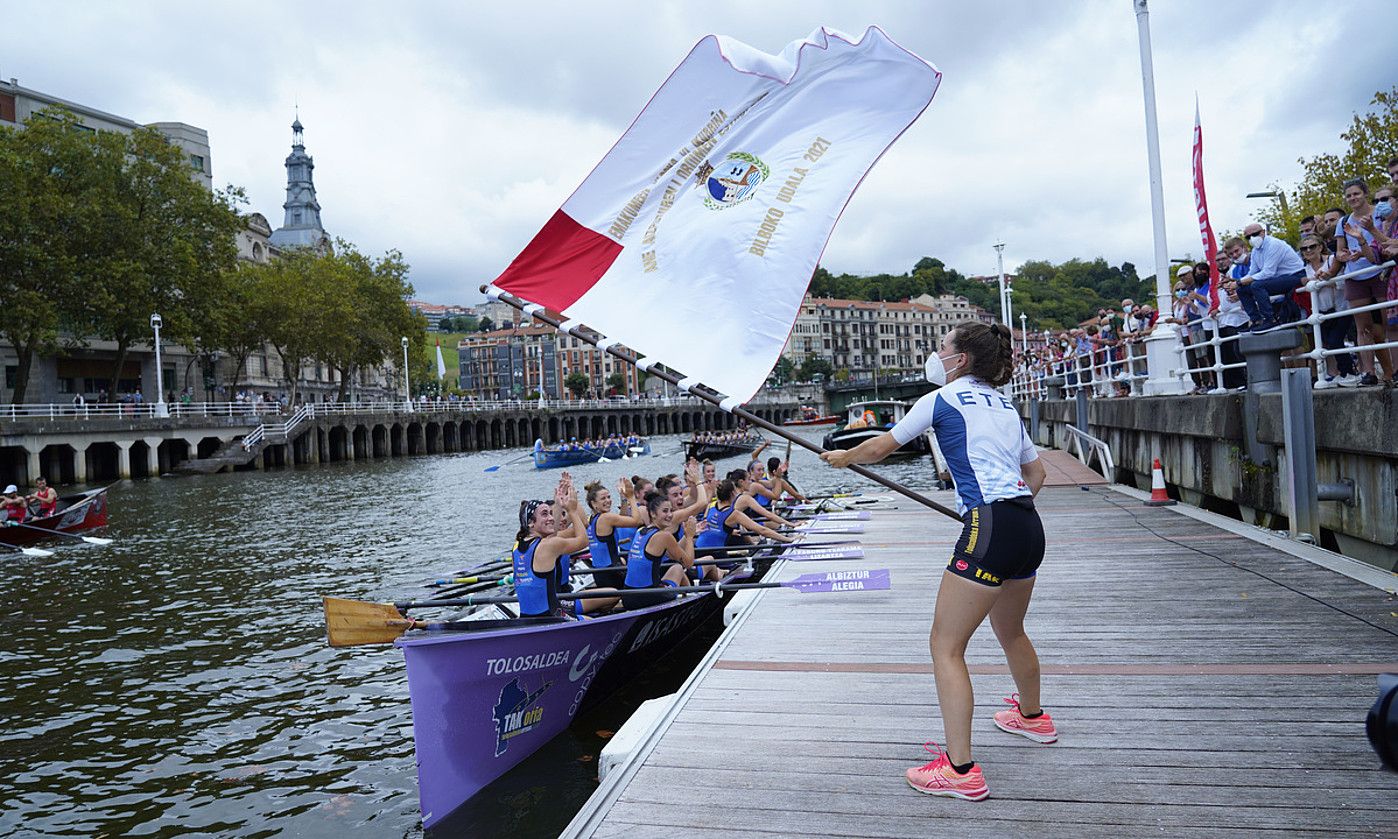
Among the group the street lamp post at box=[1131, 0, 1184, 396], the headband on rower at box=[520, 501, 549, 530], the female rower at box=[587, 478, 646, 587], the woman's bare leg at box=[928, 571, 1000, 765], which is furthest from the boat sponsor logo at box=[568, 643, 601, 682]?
the street lamp post at box=[1131, 0, 1184, 396]

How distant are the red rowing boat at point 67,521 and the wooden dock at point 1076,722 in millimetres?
19696

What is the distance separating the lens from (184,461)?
48.2m

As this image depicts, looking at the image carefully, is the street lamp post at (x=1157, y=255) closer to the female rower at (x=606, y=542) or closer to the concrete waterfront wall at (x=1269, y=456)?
the concrete waterfront wall at (x=1269, y=456)

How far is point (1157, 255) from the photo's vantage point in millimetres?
15922

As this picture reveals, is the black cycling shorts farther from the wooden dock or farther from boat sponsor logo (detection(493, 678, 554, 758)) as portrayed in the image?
boat sponsor logo (detection(493, 678, 554, 758))

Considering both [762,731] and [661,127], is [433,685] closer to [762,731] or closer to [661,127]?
[762,731]

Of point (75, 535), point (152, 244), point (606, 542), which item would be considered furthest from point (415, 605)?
point (152, 244)

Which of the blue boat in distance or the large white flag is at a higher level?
the large white flag

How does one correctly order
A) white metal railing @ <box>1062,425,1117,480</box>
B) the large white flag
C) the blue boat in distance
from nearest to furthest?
the large white flag < white metal railing @ <box>1062,425,1117,480</box> < the blue boat in distance

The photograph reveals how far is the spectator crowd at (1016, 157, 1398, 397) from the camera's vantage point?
8.55 metres

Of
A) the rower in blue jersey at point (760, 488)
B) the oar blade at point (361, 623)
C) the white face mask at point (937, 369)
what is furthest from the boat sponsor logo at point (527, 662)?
the rower in blue jersey at point (760, 488)

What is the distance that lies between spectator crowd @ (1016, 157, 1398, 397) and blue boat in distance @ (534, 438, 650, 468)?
122ft

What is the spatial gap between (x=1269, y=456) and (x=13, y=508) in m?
24.5

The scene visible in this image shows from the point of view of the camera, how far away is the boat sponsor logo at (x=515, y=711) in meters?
7.18
